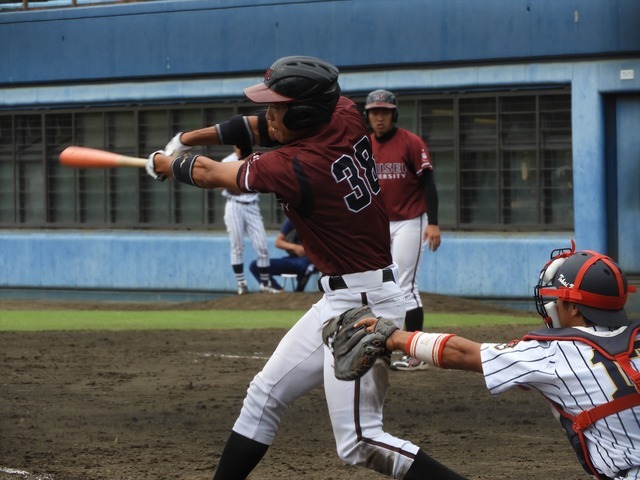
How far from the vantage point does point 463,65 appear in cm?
1806

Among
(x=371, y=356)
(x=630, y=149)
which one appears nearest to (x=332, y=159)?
(x=371, y=356)

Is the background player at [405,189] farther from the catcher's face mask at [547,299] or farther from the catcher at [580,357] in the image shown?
the catcher at [580,357]

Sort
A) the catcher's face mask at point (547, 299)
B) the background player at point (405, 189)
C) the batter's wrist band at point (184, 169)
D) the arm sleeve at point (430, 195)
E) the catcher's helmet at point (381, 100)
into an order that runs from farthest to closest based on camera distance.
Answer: the arm sleeve at point (430, 195)
the background player at point (405, 189)
the catcher's helmet at point (381, 100)
the batter's wrist band at point (184, 169)
the catcher's face mask at point (547, 299)

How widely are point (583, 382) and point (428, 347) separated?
0.55 metres

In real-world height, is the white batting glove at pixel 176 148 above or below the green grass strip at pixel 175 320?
above

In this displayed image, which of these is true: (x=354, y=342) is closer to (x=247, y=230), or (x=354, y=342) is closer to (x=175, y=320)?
(x=175, y=320)

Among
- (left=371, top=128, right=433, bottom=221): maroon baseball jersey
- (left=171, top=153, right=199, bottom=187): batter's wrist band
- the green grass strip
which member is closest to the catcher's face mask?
(left=171, top=153, right=199, bottom=187): batter's wrist band

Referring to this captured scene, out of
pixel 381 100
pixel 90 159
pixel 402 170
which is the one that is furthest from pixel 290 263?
pixel 90 159

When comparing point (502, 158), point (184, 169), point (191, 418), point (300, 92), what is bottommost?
point (191, 418)

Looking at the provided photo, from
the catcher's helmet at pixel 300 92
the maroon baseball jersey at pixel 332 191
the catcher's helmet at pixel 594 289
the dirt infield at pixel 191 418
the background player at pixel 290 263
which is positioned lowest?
the dirt infield at pixel 191 418

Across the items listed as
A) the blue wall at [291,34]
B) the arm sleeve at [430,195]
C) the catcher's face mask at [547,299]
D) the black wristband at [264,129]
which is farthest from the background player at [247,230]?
the catcher's face mask at [547,299]

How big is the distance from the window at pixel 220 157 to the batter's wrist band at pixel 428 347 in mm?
13775

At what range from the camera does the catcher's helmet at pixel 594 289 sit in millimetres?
4328

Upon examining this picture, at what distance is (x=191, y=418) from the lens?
338 inches
